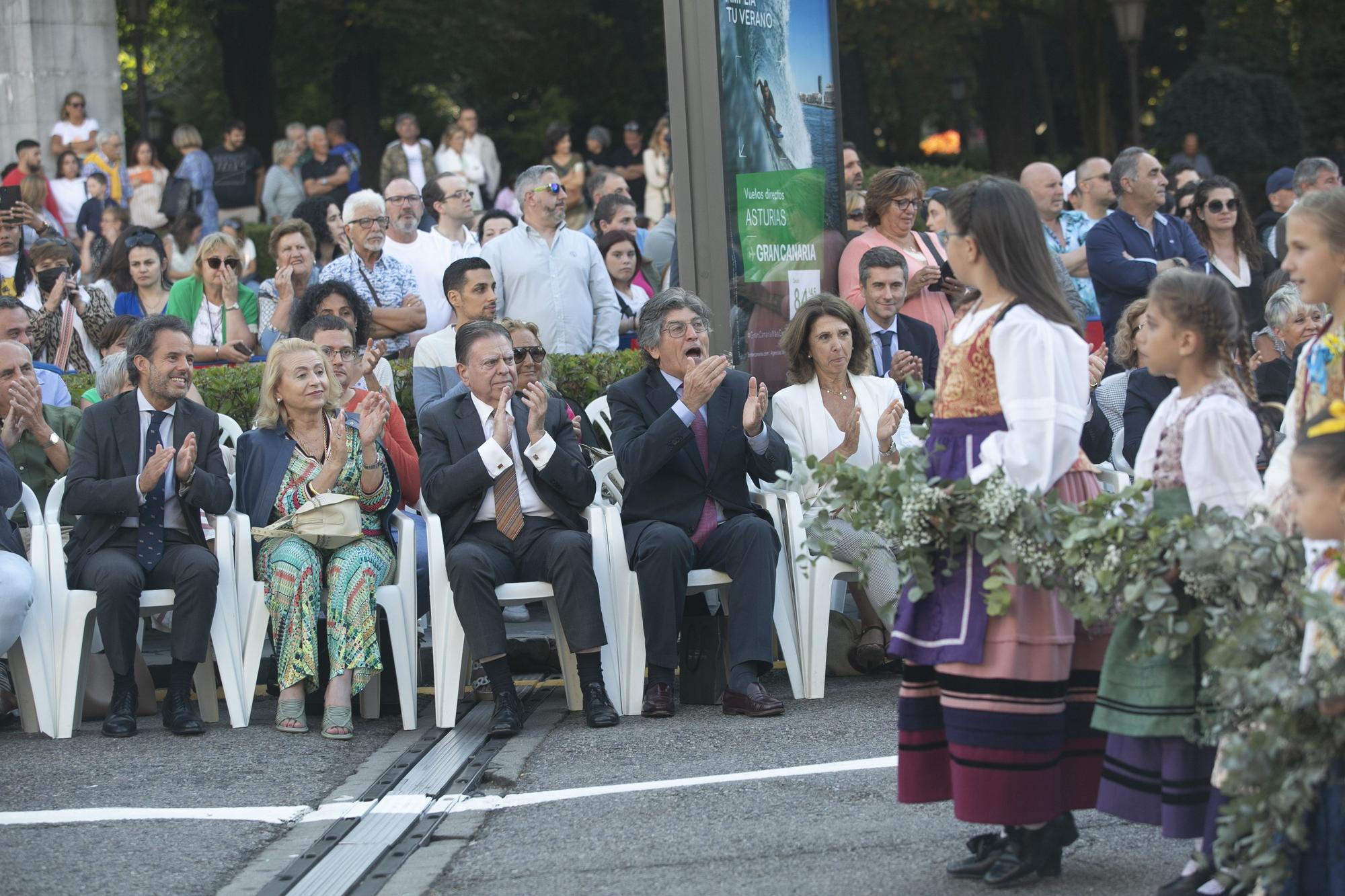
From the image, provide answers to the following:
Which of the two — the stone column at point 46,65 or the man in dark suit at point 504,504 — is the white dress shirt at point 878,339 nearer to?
the man in dark suit at point 504,504

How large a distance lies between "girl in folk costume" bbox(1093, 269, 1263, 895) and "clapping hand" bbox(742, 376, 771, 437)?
9.91 feet

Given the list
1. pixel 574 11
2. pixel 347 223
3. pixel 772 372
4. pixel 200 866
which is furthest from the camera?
pixel 574 11

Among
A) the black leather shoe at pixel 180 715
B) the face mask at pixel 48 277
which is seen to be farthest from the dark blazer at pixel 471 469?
the face mask at pixel 48 277

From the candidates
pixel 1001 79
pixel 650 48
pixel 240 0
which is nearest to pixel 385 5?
pixel 240 0

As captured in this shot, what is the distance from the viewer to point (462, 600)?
298 inches

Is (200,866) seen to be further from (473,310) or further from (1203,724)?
(473,310)

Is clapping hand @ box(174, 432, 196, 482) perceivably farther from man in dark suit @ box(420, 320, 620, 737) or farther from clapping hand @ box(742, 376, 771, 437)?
clapping hand @ box(742, 376, 771, 437)

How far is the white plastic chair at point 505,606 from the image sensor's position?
301 inches

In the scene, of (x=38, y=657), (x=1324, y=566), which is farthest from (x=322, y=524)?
(x=1324, y=566)

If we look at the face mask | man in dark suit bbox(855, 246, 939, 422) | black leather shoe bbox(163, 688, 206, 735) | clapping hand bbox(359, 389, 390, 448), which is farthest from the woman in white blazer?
the face mask

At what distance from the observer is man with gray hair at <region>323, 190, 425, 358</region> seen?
10430 mm

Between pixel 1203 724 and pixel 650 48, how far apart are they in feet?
84.6

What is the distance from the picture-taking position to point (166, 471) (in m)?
7.84

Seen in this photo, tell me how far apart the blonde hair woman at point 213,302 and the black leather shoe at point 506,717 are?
3964 millimetres
